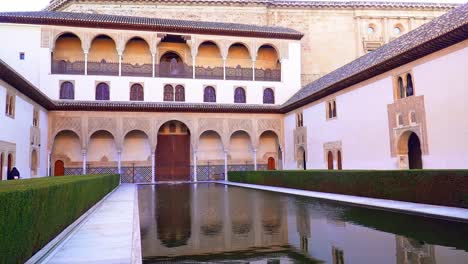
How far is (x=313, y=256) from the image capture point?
5090 mm

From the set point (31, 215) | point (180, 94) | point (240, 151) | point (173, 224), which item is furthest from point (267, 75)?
point (31, 215)

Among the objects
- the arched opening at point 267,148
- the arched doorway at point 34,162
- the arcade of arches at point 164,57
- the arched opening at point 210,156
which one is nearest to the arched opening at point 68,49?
the arcade of arches at point 164,57

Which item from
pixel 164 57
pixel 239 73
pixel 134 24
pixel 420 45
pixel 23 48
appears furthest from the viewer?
pixel 164 57

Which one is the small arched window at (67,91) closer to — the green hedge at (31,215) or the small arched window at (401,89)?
the green hedge at (31,215)

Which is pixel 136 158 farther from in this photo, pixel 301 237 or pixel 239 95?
pixel 301 237

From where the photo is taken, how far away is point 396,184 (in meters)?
11.3

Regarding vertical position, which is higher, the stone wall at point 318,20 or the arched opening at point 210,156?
the stone wall at point 318,20

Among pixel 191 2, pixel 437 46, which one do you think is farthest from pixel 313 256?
pixel 191 2

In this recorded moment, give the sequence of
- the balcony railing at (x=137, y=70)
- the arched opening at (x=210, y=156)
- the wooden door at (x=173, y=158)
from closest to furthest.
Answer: the balcony railing at (x=137, y=70), the wooden door at (x=173, y=158), the arched opening at (x=210, y=156)

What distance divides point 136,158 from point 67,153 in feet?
14.7

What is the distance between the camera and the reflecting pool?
503 centimetres

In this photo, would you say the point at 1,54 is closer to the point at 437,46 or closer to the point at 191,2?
the point at 191,2

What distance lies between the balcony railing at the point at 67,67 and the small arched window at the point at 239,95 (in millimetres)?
10735

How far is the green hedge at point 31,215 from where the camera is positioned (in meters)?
4.00
